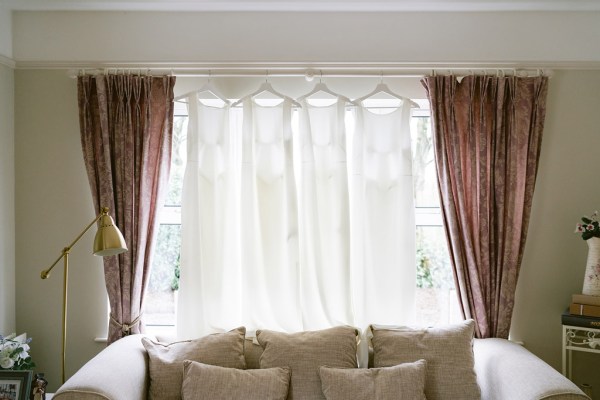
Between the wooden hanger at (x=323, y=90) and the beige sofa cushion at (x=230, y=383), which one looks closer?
the beige sofa cushion at (x=230, y=383)

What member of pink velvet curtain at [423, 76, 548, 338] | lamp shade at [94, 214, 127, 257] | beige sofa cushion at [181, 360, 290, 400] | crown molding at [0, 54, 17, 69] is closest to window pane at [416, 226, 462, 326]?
pink velvet curtain at [423, 76, 548, 338]

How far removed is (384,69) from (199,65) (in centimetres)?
112

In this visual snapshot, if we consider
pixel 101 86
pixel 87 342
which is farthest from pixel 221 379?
pixel 101 86

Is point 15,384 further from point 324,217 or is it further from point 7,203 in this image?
point 324,217

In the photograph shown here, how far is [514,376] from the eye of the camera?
2494 millimetres

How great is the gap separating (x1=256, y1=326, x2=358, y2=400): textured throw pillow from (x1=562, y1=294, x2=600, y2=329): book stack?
1.22 metres

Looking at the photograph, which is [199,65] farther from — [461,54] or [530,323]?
[530,323]

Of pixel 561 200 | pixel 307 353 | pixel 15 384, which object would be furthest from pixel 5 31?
pixel 561 200

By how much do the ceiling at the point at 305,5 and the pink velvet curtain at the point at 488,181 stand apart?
1.37ft

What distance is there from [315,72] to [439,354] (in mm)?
1749

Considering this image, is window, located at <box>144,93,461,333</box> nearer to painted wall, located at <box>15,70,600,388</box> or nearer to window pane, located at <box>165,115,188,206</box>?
window pane, located at <box>165,115,188,206</box>

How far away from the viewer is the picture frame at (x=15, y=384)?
2319 millimetres

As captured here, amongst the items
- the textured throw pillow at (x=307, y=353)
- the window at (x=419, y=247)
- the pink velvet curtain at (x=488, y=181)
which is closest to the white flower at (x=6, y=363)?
the window at (x=419, y=247)

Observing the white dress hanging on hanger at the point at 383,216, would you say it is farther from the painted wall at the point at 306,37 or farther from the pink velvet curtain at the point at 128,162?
the pink velvet curtain at the point at 128,162
